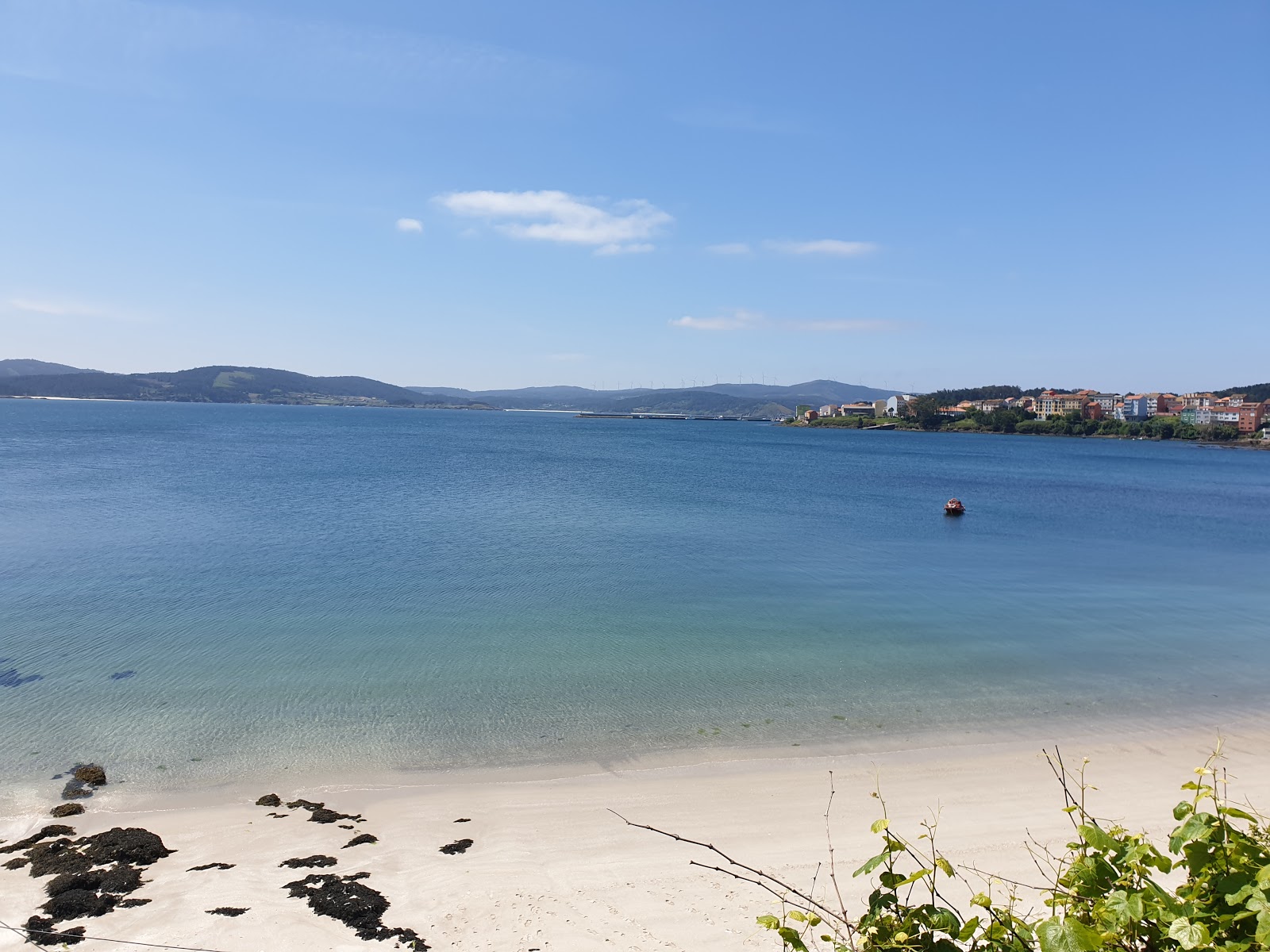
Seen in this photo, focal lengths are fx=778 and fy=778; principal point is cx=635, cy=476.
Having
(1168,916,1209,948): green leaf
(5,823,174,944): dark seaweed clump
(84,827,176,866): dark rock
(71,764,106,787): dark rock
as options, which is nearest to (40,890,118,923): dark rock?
(5,823,174,944): dark seaweed clump

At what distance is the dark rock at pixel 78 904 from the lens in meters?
6.90

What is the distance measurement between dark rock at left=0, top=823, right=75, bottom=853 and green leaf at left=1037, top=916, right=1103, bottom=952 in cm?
1001

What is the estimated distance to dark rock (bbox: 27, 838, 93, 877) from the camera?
766 cm

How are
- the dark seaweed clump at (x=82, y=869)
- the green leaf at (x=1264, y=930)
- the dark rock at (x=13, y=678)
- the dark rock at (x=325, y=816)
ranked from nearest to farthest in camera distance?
the green leaf at (x=1264, y=930)
the dark seaweed clump at (x=82, y=869)
the dark rock at (x=325, y=816)
the dark rock at (x=13, y=678)

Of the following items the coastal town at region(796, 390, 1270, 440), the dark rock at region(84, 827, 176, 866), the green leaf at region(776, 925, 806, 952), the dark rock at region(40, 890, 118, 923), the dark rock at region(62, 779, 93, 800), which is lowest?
the dark rock at region(62, 779, 93, 800)

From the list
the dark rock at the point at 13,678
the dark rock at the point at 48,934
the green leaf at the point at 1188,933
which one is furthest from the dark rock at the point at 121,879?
the green leaf at the point at 1188,933

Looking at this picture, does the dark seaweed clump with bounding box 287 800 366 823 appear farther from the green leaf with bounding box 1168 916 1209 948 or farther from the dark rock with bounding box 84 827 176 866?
the green leaf with bounding box 1168 916 1209 948

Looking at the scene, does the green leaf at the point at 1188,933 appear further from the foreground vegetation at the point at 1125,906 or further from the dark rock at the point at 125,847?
the dark rock at the point at 125,847

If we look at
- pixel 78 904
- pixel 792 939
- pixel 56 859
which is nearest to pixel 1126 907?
pixel 792 939

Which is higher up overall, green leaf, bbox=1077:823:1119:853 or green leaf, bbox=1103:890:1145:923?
green leaf, bbox=1077:823:1119:853

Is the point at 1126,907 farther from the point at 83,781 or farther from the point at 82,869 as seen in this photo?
the point at 83,781

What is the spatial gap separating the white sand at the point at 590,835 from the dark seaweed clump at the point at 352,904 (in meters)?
0.11

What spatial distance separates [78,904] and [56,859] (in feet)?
3.75

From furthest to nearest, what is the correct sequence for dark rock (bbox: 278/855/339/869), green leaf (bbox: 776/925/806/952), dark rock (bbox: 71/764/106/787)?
1. dark rock (bbox: 71/764/106/787)
2. dark rock (bbox: 278/855/339/869)
3. green leaf (bbox: 776/925/806/952)
